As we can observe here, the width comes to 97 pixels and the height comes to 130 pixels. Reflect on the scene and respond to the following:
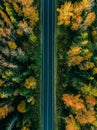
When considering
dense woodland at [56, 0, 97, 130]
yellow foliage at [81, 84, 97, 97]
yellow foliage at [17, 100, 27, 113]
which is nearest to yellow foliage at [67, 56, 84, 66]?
dense woodland at [56, 0, 97, 130]

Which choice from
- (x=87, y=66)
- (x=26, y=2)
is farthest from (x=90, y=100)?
(x=26, y=2)

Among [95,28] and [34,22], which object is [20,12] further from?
[95,28]

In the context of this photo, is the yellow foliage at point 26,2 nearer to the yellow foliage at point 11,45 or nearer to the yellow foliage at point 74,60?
the yellow foliage at point 11,45

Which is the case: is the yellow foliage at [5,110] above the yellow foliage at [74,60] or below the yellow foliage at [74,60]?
below

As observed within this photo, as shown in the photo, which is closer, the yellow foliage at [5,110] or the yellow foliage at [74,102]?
the yellow foliage at [74,102]

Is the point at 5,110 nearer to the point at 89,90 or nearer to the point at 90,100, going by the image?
the point at 90,100

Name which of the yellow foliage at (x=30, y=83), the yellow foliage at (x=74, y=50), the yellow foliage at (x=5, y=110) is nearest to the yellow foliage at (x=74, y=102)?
the yellow foliage at (x=30, y=83)

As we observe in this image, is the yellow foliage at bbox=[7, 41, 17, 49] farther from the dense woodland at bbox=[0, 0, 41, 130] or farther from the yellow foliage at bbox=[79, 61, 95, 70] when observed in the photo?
the yellow foliage at bbox=[79, 61, 95, 70]
